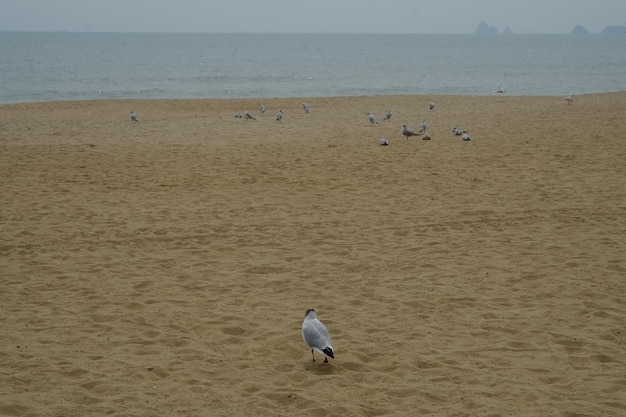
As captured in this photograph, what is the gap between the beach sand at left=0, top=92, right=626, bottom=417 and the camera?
5.24 metres

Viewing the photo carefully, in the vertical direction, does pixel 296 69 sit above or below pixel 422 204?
above

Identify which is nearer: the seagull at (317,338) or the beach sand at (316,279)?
the beach sand at (316,279)

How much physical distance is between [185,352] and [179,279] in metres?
2.01

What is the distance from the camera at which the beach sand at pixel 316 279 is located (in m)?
5.24

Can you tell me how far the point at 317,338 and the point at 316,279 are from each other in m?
2.21

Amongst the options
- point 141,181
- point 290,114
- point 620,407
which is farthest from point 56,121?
point 620,407

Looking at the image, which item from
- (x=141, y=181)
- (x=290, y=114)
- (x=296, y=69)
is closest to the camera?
(x=141, y=181)

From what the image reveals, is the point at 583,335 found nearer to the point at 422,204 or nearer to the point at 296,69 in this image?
the point at 422,204

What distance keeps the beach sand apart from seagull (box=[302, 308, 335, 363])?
20cm

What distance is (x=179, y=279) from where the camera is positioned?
25.8 feet

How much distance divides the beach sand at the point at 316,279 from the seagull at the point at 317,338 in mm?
198

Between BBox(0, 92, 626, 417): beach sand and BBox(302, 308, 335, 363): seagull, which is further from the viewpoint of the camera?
BBox(302, 308, 335, 363): seagull

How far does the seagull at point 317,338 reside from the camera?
218 inches

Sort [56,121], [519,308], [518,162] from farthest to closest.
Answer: [56,121], [518,162], [519,308]
